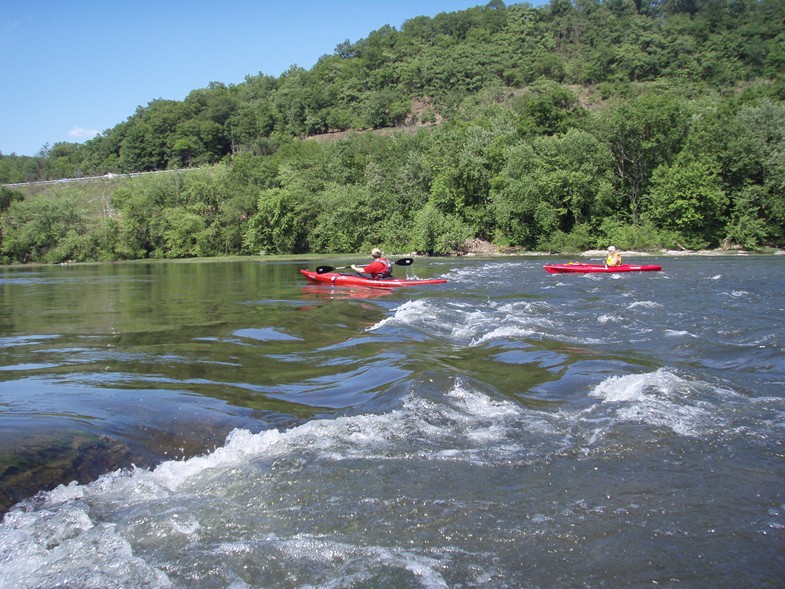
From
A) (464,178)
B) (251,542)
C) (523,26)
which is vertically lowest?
(251,542)

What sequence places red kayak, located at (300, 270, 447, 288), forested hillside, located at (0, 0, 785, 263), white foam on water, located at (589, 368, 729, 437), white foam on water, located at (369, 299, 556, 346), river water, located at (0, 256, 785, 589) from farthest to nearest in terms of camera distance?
forested hillside, located at (0, 0, 785, 263) < red kayak, located at (300, 270, 447, 288) < white foam on water, located at (369, 299, 556, 346) < white foam on water, located at (589, 368, 729, 437) < river water, located at (0, 256, 785, 589)

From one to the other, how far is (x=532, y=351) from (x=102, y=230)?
57531 mm

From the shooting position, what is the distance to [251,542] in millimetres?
3871

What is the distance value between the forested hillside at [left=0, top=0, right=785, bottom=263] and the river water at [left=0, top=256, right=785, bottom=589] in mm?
31928

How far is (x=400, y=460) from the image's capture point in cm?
512

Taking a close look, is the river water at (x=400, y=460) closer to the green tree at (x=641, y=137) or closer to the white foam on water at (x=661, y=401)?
the white foam on water at (x=661, y=401)

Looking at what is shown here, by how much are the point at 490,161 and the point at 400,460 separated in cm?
4378

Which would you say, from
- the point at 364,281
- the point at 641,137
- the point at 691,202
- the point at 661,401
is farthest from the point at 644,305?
the point at 641,137

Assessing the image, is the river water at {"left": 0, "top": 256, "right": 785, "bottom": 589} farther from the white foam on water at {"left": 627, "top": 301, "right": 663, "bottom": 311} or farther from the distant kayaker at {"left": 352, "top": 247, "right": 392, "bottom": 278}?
the distant kayaker at {"left": 352, "top": 247, "right": 392, "bottom": 278}

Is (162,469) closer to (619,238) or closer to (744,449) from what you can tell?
(744,449)

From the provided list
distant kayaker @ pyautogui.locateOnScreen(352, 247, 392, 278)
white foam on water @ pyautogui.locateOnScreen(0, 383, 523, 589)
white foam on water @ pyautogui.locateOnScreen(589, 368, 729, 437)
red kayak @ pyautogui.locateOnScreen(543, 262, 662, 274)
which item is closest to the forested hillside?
red kayak @ pyautogui.locateOnScreen(543, 262, 662, 274)

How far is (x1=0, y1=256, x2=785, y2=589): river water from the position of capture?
141 inches

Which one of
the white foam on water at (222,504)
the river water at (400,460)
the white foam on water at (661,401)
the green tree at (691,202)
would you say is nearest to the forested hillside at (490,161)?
the green tree at (691,202)

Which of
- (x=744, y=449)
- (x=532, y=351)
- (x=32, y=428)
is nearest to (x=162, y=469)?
(x=32, y=428)
